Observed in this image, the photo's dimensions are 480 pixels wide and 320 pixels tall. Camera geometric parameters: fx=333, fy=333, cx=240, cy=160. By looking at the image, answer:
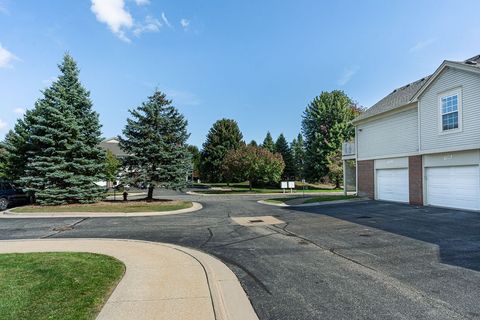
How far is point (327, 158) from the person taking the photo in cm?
4116

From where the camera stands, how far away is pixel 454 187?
15.6 meters

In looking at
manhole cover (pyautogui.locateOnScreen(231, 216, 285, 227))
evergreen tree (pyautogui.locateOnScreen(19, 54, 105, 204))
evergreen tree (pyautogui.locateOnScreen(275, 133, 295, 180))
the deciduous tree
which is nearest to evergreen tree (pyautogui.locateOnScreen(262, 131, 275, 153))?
evergreen tree (pyautogui.locateOnScreen(275, 133, 295, 180))

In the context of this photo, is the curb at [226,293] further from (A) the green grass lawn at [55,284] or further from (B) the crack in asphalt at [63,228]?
(B) the crack in asphalt at [63,228]

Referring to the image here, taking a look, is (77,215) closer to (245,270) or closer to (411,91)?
(245,270)

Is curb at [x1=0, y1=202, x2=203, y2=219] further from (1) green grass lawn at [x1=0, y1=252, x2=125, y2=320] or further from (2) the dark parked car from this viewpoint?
(1) green grass lawn at [x1=0, y1=252, x2=125, y2=320]

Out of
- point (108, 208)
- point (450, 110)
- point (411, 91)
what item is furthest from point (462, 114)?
point (108, 208)

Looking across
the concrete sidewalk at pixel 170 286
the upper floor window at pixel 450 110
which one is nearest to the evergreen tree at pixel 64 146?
the concrete sidewalk at pixel 170 286

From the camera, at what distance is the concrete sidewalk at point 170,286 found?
420 cm

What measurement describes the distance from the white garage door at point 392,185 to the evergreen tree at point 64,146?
1742 cm

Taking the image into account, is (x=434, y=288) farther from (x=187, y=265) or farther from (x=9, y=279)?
(x=9, y=279)

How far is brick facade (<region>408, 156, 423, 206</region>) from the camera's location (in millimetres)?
17422

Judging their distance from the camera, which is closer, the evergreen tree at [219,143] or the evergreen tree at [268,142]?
the evergreen tree at [219,143]

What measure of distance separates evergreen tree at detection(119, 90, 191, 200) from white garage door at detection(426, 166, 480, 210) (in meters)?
13.9

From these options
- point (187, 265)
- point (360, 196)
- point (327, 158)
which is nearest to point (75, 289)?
point (187, 265)
